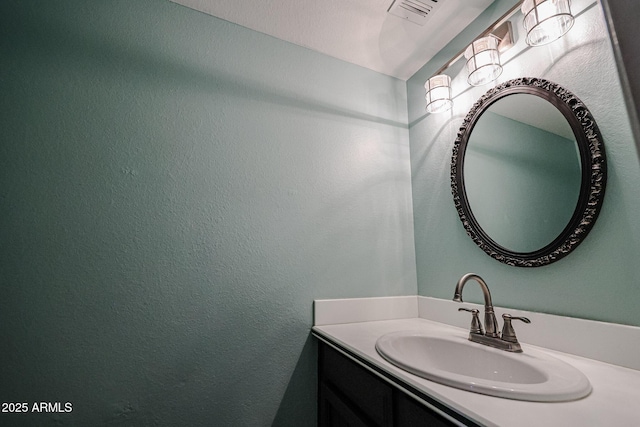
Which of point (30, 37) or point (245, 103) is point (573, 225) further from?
point (30, 37)

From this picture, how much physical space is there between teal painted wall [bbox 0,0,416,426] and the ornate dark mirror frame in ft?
1.88

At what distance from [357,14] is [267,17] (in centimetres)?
42

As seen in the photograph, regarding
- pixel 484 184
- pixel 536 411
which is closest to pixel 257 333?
pixel 536 411

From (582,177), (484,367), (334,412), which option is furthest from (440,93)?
(334,412)

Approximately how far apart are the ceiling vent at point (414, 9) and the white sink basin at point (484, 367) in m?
1.36

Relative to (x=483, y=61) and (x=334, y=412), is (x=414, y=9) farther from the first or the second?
(x=334, y=412)

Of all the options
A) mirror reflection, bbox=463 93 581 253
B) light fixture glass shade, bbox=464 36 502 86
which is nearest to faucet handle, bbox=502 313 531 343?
mirror reflection, bbox=463 93 581 253

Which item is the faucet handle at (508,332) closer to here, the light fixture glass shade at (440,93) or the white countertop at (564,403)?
the white countertop at (564,403)

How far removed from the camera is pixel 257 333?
3.84ft

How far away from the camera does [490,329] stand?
0.93m

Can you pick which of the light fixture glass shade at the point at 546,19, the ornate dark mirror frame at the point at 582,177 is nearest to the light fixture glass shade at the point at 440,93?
the ornate dark mirror frame at the point at 582,177

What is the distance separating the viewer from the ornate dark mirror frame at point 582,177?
832 millimetres

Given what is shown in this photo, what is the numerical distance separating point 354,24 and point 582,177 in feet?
3.68

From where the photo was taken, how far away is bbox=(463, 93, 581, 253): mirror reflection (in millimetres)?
910
